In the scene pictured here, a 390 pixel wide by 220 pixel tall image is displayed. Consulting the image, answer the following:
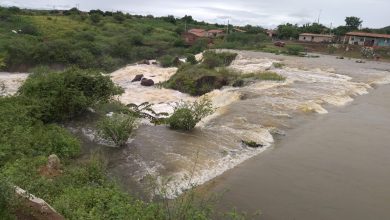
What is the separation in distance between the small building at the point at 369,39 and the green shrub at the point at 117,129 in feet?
213

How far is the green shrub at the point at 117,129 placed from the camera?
548 inches

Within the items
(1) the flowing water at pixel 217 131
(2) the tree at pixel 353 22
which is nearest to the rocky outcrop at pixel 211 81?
(1) the flowing water at pixel 217 131

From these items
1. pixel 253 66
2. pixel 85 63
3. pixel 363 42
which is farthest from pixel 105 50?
pixel 363 42

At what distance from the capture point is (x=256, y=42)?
7169 centimetres

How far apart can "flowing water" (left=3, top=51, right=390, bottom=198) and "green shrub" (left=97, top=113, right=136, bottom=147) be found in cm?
37

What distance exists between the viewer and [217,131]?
53.7 ft

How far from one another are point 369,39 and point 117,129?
66.3 m

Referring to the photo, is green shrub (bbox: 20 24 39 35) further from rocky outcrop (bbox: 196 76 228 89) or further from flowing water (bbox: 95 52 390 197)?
rocky outcrop (bbox: 196 76 228 89)

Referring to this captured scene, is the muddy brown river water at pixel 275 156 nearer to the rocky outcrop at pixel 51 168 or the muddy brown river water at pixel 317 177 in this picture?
the muddy brown river water at pixel 317 177

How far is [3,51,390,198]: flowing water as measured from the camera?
1223 centimetres

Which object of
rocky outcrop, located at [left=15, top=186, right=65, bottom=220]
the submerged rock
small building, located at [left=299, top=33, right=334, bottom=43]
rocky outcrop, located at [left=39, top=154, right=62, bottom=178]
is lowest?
the submerged rock

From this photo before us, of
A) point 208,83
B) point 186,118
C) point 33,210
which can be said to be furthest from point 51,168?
point 208,83

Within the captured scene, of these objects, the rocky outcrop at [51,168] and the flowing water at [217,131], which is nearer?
the rocky outcrop at [51,168]

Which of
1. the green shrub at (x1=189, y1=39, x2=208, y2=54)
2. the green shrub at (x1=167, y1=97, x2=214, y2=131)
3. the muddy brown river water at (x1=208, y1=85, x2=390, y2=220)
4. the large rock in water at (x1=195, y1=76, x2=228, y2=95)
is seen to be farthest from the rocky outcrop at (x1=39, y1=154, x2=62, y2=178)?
the green shrub at (x1=189, y1=39, x2=208, y2=54)
